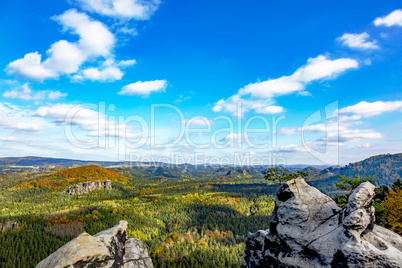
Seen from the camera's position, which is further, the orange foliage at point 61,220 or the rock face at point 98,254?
the orange foliage at point 61,220

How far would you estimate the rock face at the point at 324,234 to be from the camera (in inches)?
612

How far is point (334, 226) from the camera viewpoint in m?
19.4

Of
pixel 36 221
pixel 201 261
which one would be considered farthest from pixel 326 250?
pixel 36 221

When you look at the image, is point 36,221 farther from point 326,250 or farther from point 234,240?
point 326,250

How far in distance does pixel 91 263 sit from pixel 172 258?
97.2m

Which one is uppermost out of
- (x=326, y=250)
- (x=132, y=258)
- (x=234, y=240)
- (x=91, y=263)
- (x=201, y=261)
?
(x=326, y=250)

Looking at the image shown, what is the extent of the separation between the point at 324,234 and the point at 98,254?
24.8m

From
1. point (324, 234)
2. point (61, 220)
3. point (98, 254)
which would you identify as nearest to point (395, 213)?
point (324, 234)

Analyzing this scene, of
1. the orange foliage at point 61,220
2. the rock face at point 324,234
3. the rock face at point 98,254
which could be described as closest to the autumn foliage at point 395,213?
the rock face at point 324,234

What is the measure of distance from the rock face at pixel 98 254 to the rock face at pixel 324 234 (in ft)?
59.6

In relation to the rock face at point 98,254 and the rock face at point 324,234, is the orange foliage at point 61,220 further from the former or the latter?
the rock face at point 324,234

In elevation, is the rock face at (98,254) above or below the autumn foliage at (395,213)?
below

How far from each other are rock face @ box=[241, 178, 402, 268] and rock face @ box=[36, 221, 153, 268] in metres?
18.2

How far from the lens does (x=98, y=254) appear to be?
22.1m
